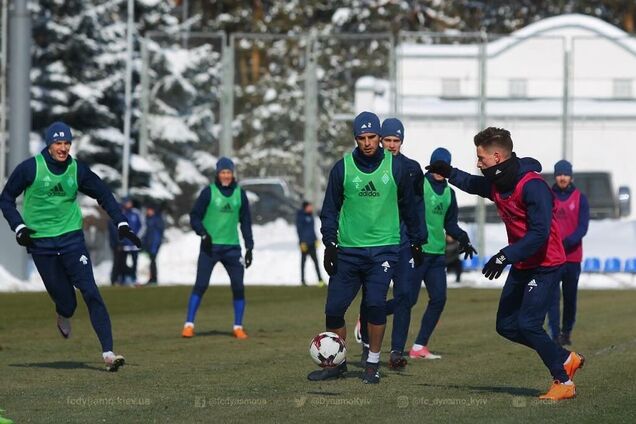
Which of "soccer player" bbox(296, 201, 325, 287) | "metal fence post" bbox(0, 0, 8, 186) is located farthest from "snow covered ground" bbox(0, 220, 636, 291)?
"metal fence post" bbox(0, 0, 8, 186)

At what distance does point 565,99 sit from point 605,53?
1.60 meters

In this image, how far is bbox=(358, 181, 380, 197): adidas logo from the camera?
13266mm

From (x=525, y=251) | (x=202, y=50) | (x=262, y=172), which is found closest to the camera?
(x=525, y=251)

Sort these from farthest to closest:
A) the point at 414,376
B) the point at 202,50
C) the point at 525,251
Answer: the point at 202,50 < the point at 414,376 < the point at 525,251

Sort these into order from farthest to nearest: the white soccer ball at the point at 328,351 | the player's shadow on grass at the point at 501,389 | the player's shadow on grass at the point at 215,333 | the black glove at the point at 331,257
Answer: the player's shadow on grass at the point at 215,333 < the white soccer ball at the point at 328,351 < the black glove at the point at 331,257 < the player's shadow on grass at the point at 501,389

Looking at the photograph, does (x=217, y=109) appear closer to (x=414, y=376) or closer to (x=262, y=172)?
(x=262, y=172)

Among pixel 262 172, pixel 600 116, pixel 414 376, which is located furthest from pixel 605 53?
pixel 414 376

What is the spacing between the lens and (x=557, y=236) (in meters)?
12.5

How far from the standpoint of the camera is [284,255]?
40.3m

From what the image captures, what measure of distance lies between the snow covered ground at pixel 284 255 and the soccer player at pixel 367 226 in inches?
951

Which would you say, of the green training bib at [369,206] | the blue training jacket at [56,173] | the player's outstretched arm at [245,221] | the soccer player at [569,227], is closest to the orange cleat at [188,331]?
the player's outstretched arm at [245,221]

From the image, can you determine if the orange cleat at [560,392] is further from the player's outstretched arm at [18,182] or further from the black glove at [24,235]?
the player's outstretched arm at [18,182]

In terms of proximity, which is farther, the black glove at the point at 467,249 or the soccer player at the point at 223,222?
the soccer player at the point at 223,222

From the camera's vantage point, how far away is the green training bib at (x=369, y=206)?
13266mm
